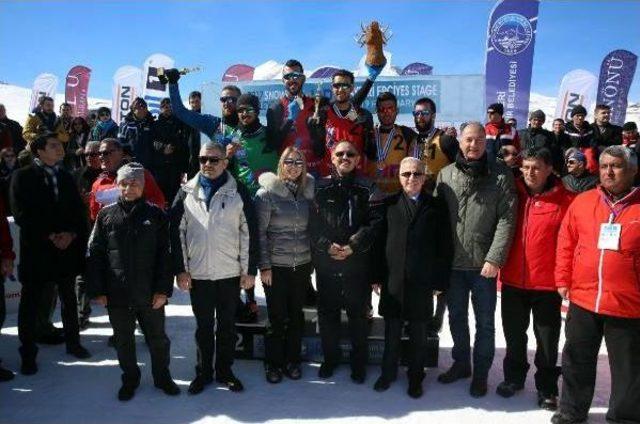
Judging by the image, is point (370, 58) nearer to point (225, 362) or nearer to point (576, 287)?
point (576, 287)

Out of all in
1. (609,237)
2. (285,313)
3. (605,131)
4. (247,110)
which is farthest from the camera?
(605,131)

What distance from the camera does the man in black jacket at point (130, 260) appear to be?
3.41 m

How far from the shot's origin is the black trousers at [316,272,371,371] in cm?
376

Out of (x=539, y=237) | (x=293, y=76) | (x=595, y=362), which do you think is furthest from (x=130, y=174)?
(x=595, y=362)

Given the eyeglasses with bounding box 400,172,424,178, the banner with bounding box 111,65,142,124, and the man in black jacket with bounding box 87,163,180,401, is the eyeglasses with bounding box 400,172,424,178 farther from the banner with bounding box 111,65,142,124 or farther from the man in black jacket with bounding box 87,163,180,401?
the banner with bounding box 111,65,142,124

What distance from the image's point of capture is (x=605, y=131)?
7.83m

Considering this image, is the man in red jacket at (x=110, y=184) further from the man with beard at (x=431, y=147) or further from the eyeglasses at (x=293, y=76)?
the man with beard at (x=431, y=147)

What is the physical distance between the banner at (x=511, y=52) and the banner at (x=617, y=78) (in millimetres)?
3202

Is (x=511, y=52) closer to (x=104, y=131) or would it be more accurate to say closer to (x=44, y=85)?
(x=104, y=131)

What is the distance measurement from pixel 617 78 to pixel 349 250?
14290mm

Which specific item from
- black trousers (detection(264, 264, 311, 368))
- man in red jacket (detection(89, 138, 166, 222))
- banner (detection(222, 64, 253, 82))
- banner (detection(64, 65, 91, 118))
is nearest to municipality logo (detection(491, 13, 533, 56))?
black trousers (detection(264, 264, 311, 368))

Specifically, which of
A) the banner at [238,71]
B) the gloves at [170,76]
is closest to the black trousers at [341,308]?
the gloves at [170,76]

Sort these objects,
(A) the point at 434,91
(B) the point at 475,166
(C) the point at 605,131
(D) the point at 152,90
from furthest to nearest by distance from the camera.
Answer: (D) the point at 152,90
(A) the point at 434,91
(C) the point at 605,131
(B) the point at 475,166

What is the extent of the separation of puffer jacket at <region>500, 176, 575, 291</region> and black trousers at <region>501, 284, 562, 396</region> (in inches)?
4.9
